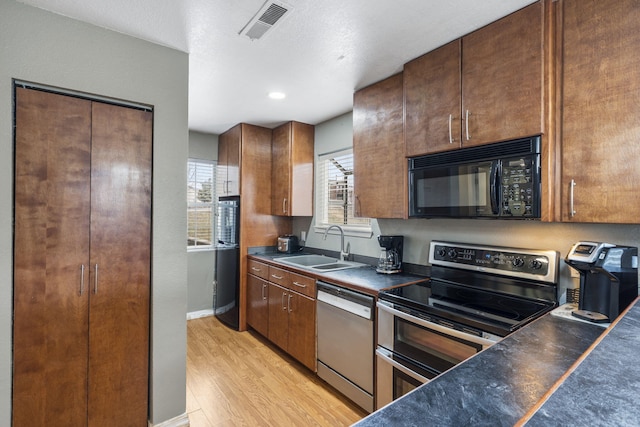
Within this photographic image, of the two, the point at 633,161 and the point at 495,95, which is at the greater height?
the point at 495,95

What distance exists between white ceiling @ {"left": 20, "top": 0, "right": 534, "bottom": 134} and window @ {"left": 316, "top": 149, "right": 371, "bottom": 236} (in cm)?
92

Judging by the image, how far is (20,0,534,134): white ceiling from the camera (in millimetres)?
1650

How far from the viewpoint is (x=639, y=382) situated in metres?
0.69

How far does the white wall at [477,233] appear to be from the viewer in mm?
1686

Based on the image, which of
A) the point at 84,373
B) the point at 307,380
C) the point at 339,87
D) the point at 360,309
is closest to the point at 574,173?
the point at 360,309

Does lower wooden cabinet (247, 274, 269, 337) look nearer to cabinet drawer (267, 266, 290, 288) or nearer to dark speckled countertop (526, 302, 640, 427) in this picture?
cabinet drawer (267, 266, 290, 288)

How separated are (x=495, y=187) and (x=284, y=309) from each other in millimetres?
2148

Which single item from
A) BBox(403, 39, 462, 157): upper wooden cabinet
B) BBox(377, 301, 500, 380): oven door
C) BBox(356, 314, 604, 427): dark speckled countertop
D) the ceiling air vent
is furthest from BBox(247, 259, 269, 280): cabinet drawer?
BBox(356, 314, 604, 427): dark speckled countertop

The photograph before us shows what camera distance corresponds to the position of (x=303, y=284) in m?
2.79

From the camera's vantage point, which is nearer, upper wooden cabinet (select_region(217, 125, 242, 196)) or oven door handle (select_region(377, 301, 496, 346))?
oven door handle (select_region(377, 301, 496, 346))

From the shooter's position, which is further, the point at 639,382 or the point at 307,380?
the point at 307,380

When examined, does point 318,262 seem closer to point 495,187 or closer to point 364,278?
point 364,278

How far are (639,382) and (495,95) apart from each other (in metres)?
1.48

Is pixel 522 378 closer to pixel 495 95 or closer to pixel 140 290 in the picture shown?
pixel 495 95
